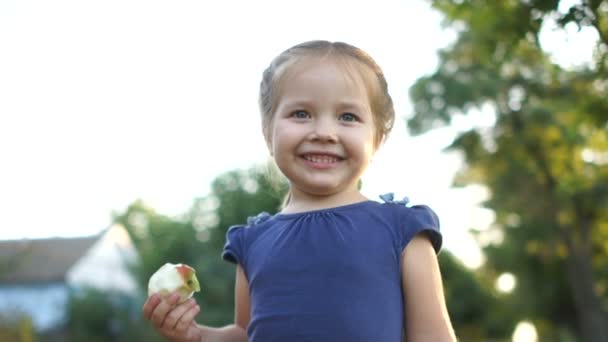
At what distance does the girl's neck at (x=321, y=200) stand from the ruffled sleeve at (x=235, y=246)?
168 millimetres

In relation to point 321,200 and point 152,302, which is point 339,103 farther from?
point 152,302

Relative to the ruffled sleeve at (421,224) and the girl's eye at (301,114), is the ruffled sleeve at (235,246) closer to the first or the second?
the girl's eye at (301,114)

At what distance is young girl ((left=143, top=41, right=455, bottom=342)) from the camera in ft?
7.30

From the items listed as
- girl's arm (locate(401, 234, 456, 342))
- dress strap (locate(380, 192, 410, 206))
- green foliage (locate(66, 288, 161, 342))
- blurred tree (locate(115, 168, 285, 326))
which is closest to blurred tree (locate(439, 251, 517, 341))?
blurred tree (locate(115, 168, 285, 326))

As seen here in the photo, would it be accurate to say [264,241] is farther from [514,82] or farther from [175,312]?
[514,82]

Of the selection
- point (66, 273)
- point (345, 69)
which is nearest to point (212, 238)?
point (66, 273)

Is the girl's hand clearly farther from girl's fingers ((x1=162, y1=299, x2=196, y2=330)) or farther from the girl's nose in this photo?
the girl's nose

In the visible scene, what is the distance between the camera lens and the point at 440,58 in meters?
23.2

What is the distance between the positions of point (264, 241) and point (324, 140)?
1.15ft

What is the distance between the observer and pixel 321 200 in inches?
95.5

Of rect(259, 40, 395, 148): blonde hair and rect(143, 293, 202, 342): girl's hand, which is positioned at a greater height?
rect(259, 40, 395, 148): blonde hair

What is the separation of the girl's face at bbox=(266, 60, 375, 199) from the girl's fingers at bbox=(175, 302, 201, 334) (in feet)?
1.58

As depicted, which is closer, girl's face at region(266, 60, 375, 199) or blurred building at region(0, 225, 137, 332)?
girl's face at region(266, 60, 375, 199)

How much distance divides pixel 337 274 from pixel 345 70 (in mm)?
589
